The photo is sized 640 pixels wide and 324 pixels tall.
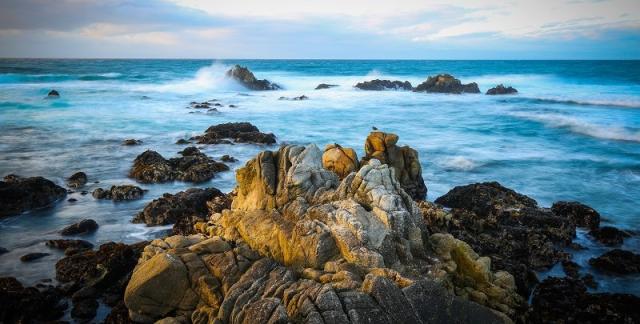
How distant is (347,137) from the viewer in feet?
94.7

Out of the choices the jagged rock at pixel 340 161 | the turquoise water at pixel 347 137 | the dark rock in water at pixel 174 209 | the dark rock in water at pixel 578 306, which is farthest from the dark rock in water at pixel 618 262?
the dark rock in water at pixel 174 209

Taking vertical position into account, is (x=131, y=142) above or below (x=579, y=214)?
above

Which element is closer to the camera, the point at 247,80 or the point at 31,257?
the point at 31,257

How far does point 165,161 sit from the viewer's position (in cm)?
1955

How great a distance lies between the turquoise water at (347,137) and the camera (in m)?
14.9

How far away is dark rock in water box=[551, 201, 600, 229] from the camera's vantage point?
13.7m

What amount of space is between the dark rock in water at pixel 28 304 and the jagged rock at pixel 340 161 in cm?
726

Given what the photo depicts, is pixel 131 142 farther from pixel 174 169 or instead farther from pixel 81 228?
pixel 81 228

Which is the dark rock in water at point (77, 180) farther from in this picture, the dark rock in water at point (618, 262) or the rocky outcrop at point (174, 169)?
the dark rock in water at point (618, 262)

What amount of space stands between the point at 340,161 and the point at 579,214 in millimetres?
7739

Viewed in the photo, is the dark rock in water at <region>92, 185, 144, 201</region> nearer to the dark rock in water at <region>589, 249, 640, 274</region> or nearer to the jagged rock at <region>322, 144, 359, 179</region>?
the jagged rock at <region>322, 144, 359, 179</region>

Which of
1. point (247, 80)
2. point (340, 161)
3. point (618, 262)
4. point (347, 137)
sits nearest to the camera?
point (618, 262)

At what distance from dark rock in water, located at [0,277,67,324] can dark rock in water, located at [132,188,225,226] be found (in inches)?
171

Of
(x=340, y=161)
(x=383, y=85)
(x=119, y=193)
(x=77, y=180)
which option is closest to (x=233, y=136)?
(x=77, y=180)
